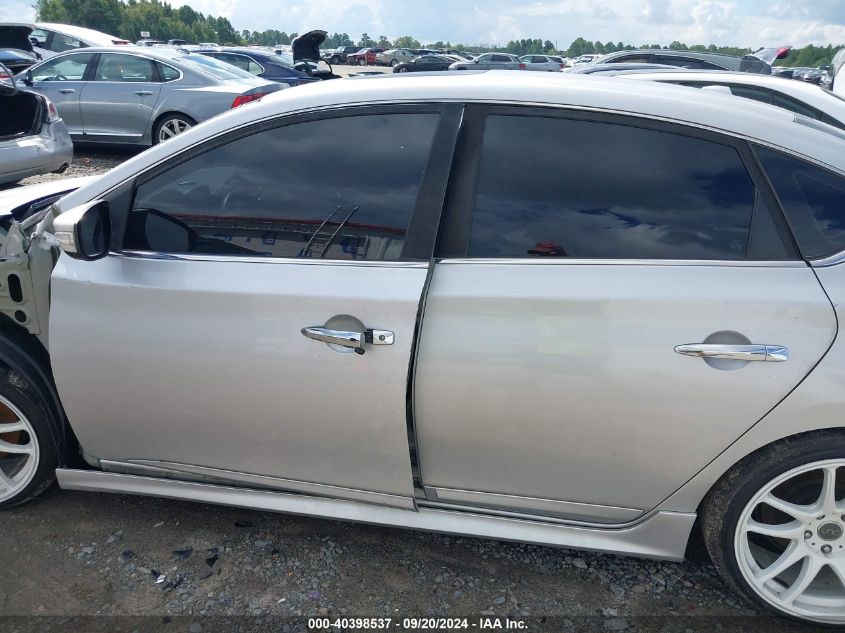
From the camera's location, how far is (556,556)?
247cm

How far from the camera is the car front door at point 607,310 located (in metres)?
1.88

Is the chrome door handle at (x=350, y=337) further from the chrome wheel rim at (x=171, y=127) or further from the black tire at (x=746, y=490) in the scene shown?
the chrome wheel rim at (x=171, y=127)

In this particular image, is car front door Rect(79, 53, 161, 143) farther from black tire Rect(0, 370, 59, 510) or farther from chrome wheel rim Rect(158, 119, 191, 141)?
black tire Rect(0, 370, 59, 510)

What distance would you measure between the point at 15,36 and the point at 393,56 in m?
42.4

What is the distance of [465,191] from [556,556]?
4.52 feet

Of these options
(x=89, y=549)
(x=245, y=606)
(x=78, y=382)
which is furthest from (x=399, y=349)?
(x=89, y=549)

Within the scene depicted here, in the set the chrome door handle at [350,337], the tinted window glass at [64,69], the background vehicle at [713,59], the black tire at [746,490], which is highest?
the background vehicle at [713,59]

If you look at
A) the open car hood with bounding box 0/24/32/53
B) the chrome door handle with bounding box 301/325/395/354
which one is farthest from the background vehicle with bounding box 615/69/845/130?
the open car hood with bounding box 0/24/32/53

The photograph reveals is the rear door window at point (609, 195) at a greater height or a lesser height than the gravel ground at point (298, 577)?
greater

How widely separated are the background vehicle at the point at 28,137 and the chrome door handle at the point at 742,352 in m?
5.72

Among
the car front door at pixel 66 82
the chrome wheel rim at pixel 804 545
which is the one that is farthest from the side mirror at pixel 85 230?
the car front door at pixel 66 82

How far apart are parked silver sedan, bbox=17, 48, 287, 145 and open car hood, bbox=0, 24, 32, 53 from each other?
474 millimetres

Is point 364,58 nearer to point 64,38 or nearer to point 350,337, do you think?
point 64,38

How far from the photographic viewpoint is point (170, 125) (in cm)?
888
